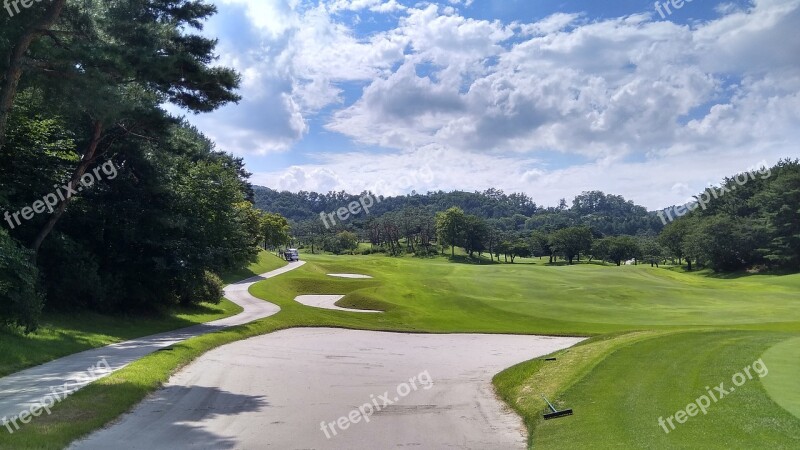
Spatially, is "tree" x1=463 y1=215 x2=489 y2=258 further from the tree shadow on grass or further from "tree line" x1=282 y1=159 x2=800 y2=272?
the tree shadow on grass

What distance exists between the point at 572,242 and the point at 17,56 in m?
133

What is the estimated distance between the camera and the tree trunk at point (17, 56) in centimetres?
1296

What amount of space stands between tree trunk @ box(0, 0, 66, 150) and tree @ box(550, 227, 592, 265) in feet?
432

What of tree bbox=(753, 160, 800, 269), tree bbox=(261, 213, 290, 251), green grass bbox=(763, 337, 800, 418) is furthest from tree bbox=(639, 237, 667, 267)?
green grass bbox=(763, 337, 800, 418)

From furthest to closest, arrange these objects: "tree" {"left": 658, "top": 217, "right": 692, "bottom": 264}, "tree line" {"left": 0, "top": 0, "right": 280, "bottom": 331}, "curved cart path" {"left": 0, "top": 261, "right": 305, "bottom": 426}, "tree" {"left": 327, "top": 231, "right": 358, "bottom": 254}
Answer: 1. "tree" {"left": 327, "top": 231, "right": 358, "bottom": 254}
2. "tree" {"left": 658, "top": 217, "right": 692, "bottom": 264}
3. "tree line" {"left": 0, "top": 0, "right": 280, "bottom": 331}
4. "curved cart path" {"left": 0, "top": 261, "right": 305, "bottom": 426}

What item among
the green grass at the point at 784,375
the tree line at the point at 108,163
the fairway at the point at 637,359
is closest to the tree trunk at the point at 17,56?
the tree line at the point at 108,163

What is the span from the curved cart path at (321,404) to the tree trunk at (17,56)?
766 cm

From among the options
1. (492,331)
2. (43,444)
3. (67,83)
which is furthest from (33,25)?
(492,331)

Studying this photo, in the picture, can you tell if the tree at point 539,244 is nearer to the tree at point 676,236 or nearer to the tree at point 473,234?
the tree at point 473,234

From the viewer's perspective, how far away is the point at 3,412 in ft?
32.1

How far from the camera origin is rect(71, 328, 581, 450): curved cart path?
9.73m

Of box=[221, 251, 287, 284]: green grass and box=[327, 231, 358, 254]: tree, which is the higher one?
box=[327, 231, 358, 254]: tree

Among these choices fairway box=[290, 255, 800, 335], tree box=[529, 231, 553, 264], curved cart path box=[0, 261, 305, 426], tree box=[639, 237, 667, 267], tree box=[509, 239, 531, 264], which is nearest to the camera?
curved cart path box=[0, 261, 305, 426]

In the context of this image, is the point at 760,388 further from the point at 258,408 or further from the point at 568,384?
the point at 258,408
